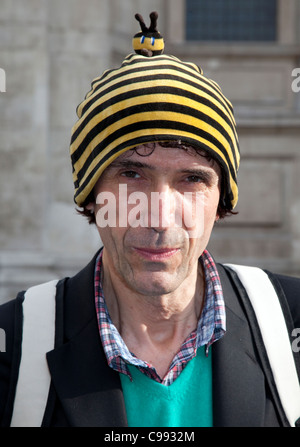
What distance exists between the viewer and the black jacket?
203 cm

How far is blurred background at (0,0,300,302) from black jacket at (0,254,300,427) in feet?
16.0

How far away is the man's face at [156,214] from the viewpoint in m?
2.11

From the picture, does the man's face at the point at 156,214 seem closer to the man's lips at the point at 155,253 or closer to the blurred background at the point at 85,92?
the man's lips at the point at 155,253

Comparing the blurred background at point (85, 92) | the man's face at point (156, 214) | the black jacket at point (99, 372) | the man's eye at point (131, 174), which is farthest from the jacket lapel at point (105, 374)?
the blurred background at point (85, 92)

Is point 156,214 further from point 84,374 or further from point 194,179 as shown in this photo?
point 84,374

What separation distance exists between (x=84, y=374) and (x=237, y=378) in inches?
20.3

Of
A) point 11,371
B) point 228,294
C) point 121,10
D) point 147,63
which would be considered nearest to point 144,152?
point 147,63

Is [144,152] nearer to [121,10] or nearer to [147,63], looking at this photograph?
[147,63]

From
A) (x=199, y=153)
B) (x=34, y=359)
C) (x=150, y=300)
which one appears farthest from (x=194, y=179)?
(x=34, y=359)

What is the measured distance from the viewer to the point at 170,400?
2107 mm

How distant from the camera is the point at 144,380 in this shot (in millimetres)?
2150

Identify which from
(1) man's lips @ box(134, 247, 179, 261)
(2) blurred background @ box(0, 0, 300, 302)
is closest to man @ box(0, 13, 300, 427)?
(1) man's lips @ box(134, 247, 179, 261)

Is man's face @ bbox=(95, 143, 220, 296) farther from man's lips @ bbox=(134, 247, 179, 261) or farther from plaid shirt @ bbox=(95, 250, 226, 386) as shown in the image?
plaid shirt @ bbox=(95, 250, 226, 386)

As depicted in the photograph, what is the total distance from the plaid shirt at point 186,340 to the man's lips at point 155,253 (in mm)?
301
